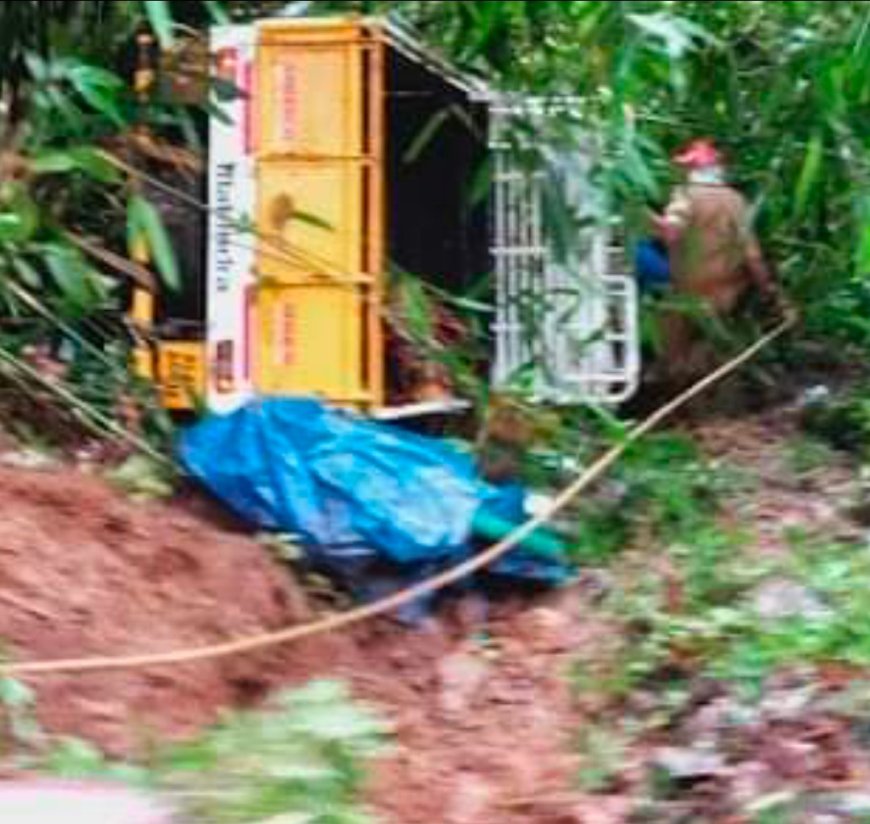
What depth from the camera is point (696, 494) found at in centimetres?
703

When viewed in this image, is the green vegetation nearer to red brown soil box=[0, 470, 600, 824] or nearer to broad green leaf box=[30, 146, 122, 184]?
red brown soil box=[0, 470, 600, 824]

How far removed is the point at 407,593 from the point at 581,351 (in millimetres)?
1545

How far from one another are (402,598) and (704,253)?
225 centimetres

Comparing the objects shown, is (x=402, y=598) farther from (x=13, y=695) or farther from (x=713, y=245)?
(x=713, y=245)

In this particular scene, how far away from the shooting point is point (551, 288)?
7.67 m

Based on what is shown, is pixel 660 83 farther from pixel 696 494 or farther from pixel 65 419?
pixel 65 419

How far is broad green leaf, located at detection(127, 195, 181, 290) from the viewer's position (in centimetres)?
629

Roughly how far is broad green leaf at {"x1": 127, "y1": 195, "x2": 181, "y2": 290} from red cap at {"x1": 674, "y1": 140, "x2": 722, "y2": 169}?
212 cm

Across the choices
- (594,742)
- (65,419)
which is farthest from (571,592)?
(65,419)

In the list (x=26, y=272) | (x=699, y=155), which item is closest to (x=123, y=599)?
(x=26, y=272)

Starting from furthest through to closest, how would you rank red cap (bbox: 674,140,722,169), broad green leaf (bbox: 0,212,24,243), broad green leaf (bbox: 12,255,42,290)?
red cap (bbox: 674,140,722,169) < broad green leaf (bbox: 12,255,42,290) < broad green leaf (bbox: 0,212,24,243)

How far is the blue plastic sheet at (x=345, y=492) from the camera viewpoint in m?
6.39

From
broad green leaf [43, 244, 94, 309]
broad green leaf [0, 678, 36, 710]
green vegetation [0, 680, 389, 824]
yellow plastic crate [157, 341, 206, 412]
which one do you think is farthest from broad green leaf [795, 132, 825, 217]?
broad green leaf [0, 678, 36, 710]

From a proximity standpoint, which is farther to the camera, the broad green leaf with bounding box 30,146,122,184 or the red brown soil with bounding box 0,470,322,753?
the broad green leaf with bounding box 30,146,122,184
